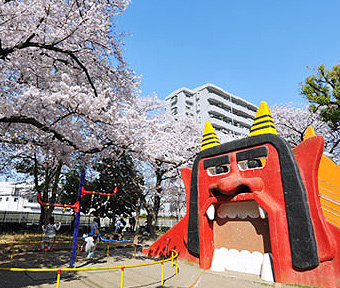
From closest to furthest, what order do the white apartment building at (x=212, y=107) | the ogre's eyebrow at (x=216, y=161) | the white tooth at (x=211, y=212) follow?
1. the ogre's eyebrow at (x=216, y=161)
2. the white tooth at (x=211, y=212)
3. the white apartment building at (x=212, y=107)

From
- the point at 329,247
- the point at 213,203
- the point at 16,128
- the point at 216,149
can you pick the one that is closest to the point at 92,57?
the point at 16,128

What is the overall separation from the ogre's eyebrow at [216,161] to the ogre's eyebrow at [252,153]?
442 mm

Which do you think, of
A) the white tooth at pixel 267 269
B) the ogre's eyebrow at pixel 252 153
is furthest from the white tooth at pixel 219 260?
the ogre's eyebrow at pixel 252 153

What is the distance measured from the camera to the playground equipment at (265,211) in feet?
20.5

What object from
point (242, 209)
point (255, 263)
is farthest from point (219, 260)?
point (242, 209)

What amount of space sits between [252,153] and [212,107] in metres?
39.3

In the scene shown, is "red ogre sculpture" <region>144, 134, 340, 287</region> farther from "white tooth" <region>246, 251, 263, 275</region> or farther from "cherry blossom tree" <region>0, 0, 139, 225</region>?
"cherry blossom tree" <region>0, 0, 139, 225</region>

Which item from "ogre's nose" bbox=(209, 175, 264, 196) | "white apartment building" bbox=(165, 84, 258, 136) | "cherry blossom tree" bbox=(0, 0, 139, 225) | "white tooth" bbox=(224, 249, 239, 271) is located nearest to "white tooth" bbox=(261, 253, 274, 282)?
"white tooth" bbox=(224, 249, 239, 271)

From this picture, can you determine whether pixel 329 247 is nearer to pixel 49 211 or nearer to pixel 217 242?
pixel 217 242

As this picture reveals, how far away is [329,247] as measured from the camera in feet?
19.6

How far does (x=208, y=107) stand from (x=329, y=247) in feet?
135

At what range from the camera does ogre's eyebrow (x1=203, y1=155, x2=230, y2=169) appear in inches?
332

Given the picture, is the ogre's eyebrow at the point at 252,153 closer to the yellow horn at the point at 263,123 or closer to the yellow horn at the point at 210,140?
the yellow horn at the point at 263,123

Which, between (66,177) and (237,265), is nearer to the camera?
(237,265)
